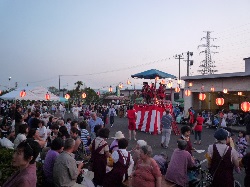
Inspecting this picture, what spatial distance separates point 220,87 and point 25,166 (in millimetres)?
26981

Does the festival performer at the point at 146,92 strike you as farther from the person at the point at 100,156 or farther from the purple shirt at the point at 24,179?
the purple shirt at the point at 24,179

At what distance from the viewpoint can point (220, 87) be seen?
28.3 meters

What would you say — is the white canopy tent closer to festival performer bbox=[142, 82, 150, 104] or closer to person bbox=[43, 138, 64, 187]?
festival performer bbox=[142, 82, 150, 104]

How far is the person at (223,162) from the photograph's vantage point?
17.4 ft

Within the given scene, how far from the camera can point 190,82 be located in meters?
31.2

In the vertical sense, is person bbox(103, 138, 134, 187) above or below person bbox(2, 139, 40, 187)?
below

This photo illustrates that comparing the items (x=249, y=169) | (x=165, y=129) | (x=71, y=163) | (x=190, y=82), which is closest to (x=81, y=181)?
(x=71, y=163)

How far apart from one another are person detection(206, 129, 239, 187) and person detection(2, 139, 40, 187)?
3.32 metres

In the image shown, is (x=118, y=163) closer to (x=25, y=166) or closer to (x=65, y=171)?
(x=65, y=171)

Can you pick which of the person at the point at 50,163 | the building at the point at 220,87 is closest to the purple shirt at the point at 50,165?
the person at the point at 50,163

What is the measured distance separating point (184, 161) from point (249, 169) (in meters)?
1.11

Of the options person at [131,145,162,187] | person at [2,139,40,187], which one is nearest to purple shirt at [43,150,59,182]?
person at [131,145,162,187]

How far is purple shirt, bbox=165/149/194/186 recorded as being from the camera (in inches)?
217

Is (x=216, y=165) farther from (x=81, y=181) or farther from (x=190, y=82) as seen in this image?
(x=190, y=82)
